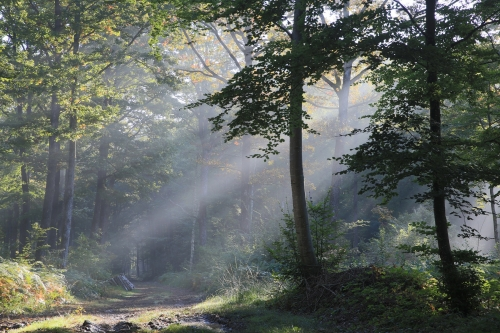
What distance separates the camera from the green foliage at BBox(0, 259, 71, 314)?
10.3 metres

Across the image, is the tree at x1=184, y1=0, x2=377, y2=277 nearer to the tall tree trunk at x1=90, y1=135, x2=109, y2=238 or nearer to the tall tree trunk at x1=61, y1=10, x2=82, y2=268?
the tall tree trunk at x1=61, y1=10, x2=82, y2=268

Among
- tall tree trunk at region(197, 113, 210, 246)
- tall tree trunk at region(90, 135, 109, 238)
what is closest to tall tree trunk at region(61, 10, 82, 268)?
tall tree trunk at region(90, 135, 109, 238)

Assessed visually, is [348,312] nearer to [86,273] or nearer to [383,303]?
[383,303]

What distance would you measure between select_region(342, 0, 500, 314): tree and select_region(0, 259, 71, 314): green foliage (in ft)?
27.7

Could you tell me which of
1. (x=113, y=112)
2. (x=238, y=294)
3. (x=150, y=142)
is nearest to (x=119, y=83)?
(x=150, y=142)

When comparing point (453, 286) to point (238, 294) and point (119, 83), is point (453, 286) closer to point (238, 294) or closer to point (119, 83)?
point (238, 294)

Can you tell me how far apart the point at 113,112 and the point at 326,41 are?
42.6 feet

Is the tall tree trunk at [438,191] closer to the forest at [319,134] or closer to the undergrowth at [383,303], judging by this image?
the forest at [319,134]

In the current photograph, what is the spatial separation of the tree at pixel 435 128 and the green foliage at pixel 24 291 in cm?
844

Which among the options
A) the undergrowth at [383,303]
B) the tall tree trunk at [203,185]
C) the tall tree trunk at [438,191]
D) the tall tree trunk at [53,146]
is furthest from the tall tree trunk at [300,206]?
the tall tree trunk at [203,185]

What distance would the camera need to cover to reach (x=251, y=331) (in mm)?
7328

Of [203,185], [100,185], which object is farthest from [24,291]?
[203,185]

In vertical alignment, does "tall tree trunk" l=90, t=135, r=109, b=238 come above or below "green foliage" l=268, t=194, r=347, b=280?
above

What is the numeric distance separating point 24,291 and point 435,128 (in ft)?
34.0
